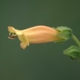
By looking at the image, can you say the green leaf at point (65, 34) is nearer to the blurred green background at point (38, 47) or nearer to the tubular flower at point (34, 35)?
the tubular flower at point (34, 35)

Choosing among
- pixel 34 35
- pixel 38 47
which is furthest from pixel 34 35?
pixel 38 47

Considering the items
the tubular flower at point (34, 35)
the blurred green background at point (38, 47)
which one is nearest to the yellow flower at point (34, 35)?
the tubular flower at point (34, 35)

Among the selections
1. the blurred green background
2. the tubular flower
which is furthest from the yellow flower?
the blurred green background

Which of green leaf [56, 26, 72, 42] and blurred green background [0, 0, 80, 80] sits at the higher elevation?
blurred green background [0, 0, 80, 80]

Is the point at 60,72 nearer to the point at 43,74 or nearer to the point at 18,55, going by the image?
the point at 43,74

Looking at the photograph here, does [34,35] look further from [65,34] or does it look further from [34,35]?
[65,34]

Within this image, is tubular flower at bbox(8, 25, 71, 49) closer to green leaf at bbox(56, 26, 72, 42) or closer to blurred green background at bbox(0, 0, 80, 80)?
green leaf at bbox(56, 26, 72, 42)
